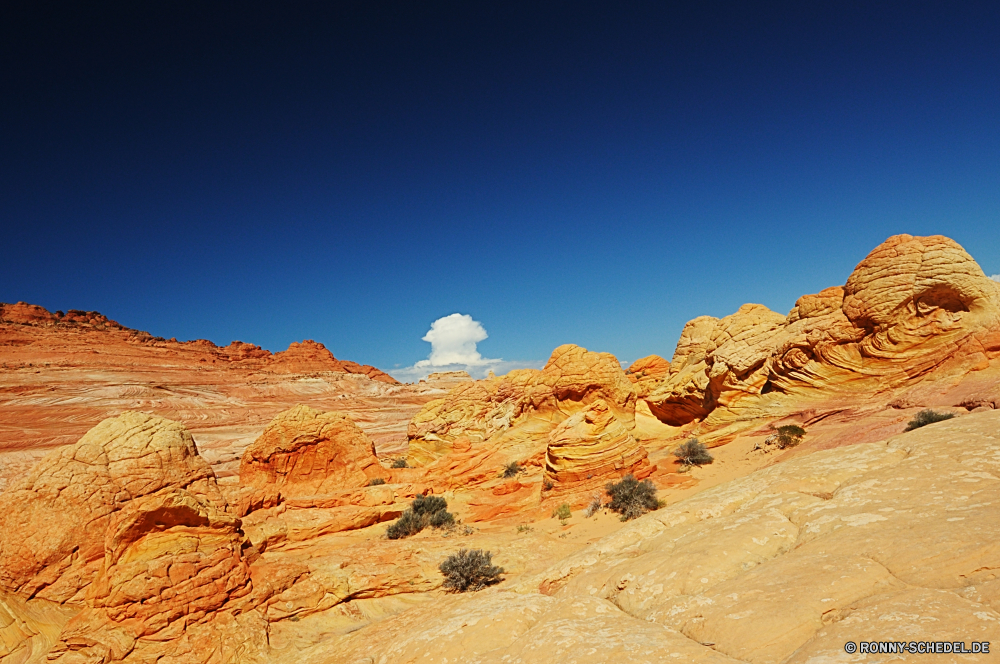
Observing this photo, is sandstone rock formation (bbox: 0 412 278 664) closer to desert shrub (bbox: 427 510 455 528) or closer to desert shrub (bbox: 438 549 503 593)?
desert shrub (bbox: 438 549 503 593)

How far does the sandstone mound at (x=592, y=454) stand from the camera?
50.3ft

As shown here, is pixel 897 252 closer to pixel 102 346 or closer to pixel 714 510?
pixel 714 510

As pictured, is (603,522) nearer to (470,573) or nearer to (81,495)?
(470,573)

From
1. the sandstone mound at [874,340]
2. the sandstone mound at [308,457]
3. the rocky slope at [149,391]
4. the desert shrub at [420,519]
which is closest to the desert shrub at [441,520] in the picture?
the desert shrub at [420,519]

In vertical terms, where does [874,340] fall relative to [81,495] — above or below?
above

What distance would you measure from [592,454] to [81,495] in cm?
1326

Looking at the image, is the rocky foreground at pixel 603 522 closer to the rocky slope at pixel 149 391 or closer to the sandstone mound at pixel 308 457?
the sandstone mound at pixel 308 457

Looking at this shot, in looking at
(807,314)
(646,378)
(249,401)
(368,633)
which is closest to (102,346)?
(249,401)

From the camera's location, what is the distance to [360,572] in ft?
33.1

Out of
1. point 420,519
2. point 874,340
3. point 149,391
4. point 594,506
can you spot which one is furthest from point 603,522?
point 149,391

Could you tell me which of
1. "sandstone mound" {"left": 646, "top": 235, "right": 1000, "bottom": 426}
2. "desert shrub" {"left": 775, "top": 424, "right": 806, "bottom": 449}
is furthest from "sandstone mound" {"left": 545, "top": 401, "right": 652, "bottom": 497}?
"sandstone mound" {"left": 646, "top": 235, "right": 1000, "bottom": 426}

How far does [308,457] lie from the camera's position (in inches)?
779

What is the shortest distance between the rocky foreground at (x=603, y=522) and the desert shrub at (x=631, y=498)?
453 millimetres

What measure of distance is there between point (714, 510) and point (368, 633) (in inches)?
234
